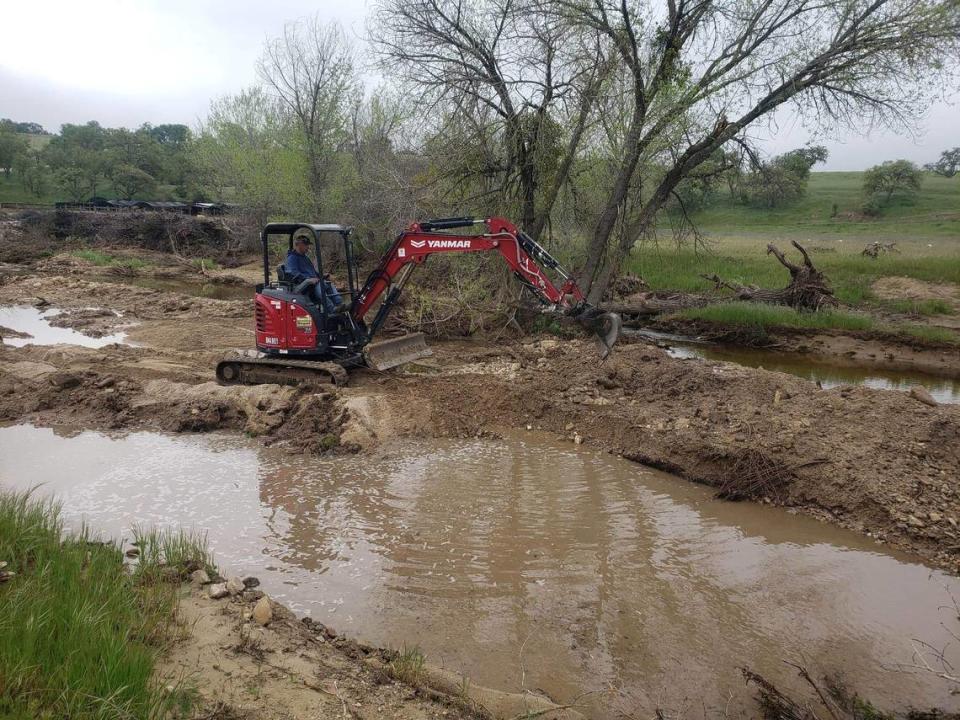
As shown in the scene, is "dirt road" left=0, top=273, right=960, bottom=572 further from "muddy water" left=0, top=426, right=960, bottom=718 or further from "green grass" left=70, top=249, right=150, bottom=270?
"green grass" left=70, top=249, right=150, bottom=270

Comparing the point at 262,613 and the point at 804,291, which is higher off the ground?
the point at 804,291

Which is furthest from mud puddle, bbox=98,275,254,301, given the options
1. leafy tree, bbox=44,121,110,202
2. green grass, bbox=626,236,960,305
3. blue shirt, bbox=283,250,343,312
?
leafy tree, bbox=44,121,110,202

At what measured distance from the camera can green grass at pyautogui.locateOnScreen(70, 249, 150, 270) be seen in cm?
2537

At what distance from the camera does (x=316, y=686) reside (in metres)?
3.47

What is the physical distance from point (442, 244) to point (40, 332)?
10.4 m

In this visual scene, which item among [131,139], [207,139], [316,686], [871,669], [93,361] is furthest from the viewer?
[131,139]

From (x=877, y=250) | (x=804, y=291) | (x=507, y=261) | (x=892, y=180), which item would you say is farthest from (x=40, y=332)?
(x=892, y=180)

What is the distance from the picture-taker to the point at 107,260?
2619 cm

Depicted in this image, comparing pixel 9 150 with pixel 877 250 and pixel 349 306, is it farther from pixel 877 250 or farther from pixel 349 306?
pixel 877 250

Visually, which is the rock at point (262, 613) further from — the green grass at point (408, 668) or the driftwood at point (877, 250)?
the driftwood at point (877, 250)

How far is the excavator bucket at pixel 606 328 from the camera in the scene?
8086 mm

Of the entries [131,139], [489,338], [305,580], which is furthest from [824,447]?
[131,139]

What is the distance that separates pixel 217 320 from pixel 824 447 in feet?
44.3

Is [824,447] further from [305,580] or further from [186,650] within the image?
[186,650]
